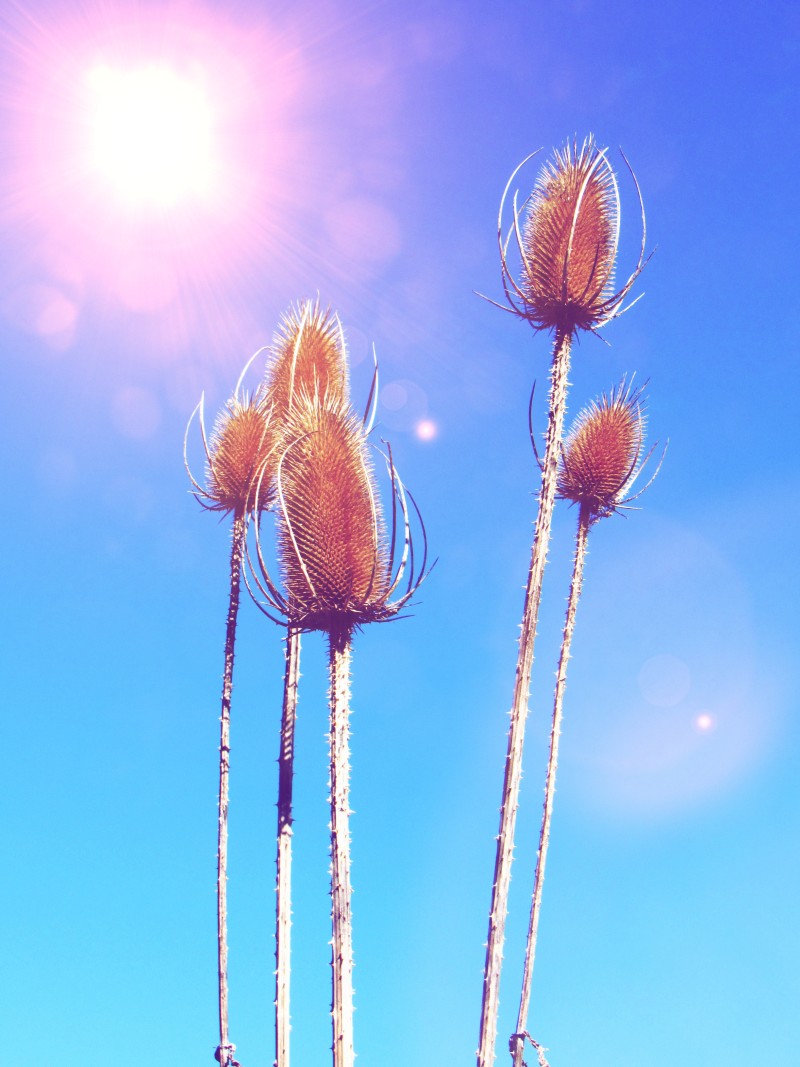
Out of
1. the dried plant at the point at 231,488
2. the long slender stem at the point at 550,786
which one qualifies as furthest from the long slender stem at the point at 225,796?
the long slender stem at the point at 550,786

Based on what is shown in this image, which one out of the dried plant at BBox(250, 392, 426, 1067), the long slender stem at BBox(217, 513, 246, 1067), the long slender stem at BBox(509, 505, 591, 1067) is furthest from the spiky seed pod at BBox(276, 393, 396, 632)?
the long slender stem at BBox(509, 505, 591, 1067)

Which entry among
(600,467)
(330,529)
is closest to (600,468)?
(600,467)

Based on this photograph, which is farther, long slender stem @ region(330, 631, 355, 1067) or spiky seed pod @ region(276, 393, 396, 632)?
spiky seed pod @ region(276, 393, 396, 632)

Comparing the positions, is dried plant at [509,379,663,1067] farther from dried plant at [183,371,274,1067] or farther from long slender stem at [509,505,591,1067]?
dried plant at [183,371,274,1067]

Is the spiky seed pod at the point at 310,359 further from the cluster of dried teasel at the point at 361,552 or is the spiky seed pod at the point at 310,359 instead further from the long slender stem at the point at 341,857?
the long slender stem at the point at 341,857

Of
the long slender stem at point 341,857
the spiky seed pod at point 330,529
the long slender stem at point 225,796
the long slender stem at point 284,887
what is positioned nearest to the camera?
the long slender stem at point 341,857

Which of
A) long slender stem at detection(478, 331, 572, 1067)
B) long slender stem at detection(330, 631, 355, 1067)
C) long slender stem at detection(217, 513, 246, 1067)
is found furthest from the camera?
long slender stem at detection(217, 513, 246, 1067)

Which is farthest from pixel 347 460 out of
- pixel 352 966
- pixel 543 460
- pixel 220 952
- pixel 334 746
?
pixel 220 952
